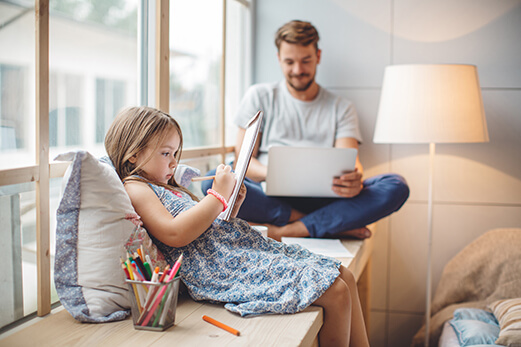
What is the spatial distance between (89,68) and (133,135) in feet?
1.07

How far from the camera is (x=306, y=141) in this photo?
2490 mm

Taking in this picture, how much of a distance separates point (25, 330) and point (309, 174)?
1.21 m

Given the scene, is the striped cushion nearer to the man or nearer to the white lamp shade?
the man

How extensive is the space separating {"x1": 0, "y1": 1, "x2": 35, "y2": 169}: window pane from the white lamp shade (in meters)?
1.55

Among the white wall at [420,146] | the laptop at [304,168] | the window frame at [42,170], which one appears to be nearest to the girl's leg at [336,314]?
the window frame at [42,170]

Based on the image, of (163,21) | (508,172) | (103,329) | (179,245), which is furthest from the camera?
(508,172)

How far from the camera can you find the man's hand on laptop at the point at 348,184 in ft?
6.73

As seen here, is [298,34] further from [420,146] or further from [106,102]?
[106,102]

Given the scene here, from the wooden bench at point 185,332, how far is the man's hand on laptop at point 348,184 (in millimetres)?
874

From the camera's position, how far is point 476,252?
2410 mm

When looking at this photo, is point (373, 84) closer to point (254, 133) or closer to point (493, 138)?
point (493, 138)

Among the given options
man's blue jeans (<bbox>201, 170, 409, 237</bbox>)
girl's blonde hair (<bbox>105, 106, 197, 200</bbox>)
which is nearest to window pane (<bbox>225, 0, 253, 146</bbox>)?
man's blue jeans (<bbox>201, 170, 409, 237</bbox>)

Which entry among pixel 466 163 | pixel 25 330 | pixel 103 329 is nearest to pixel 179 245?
pixel 103 329

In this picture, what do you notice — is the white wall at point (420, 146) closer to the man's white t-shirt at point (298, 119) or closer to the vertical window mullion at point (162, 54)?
the man's white t-shirt at point (298, 119)
